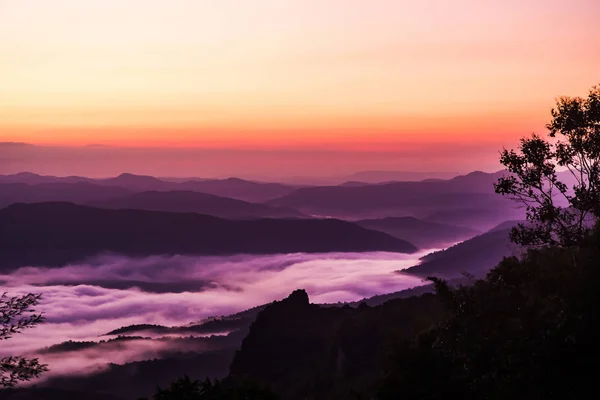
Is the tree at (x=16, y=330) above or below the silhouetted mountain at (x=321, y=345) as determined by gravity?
above

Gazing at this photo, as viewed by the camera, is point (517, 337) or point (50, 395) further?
point (50, 395)

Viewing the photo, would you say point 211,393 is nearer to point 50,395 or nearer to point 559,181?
point 559,181

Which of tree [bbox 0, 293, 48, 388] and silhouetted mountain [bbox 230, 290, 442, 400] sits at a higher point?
tree [bbox 0, 293, 48, 388]

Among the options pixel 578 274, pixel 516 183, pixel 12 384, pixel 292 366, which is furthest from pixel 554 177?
pixel 292 366

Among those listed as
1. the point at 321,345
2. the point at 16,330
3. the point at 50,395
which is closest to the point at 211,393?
the point at 16,330

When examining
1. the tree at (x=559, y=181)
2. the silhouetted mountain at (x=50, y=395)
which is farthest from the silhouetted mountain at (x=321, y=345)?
the silhouetted mountain at (x=50, y=395)

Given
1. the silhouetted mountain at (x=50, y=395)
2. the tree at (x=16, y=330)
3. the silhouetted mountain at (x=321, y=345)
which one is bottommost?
the silhouetted mountain at (x=50, y=395)

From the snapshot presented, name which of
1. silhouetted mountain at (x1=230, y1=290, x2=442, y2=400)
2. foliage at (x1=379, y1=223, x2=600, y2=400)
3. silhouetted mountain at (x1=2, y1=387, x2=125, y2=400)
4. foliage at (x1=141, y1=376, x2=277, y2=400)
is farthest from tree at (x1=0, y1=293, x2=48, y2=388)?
silhouetted mountain at (x1=2, y1=387, x2=125, y2=400)

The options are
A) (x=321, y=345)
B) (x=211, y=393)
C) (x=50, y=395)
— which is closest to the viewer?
(x=211, y=393)

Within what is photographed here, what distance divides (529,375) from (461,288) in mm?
9230

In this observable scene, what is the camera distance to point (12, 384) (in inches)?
1192

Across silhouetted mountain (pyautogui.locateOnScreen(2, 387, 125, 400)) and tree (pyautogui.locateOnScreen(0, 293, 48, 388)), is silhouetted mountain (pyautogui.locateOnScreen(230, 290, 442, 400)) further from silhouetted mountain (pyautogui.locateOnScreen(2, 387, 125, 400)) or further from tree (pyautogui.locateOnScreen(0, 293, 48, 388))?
silhouetted mountain (pyautogui.locateOnScreen(2, 387, 125, 400))

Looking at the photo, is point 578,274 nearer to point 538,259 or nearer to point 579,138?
point 538,259

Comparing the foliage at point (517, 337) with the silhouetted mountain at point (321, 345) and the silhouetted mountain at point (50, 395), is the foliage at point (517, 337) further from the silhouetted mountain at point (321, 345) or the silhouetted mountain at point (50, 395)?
the silhouetted mountain at point (50, 395)
